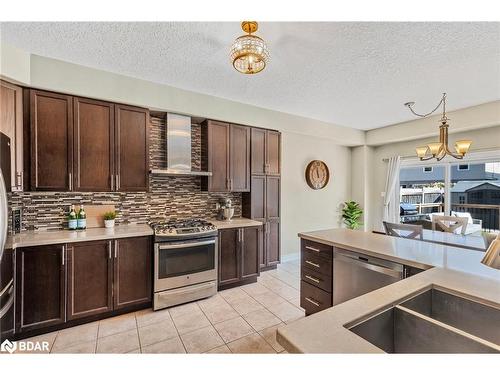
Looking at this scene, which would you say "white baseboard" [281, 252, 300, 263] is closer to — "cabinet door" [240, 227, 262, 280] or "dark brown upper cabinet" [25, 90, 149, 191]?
"cabinet door" [240, 227, 262, 280]

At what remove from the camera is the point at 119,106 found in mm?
2801

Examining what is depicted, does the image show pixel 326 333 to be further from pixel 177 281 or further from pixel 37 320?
pixel 37 320

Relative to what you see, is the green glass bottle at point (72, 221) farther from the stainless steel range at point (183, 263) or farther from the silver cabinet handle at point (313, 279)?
the silver cabinet handle at point (313, 279)

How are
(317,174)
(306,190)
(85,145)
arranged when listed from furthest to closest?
(317,174)
(306,190)
(85,145)

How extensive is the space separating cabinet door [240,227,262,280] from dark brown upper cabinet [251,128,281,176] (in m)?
0.96

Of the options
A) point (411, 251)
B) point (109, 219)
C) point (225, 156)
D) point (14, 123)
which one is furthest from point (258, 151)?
point (14, 123)

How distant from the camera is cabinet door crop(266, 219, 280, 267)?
397cm

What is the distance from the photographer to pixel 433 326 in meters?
0.98

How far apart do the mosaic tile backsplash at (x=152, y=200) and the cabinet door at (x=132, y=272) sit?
0.64 metres

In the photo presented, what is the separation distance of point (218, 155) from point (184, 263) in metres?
1.55

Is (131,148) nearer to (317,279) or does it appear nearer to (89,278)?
(89,278)

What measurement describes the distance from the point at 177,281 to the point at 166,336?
25.0 inches

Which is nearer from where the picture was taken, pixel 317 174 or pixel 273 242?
pixel 273 242
